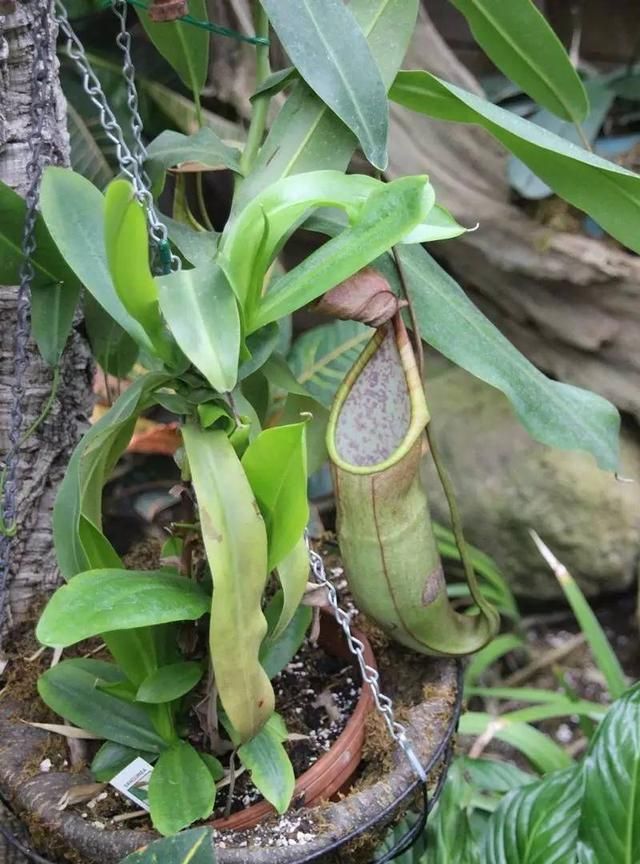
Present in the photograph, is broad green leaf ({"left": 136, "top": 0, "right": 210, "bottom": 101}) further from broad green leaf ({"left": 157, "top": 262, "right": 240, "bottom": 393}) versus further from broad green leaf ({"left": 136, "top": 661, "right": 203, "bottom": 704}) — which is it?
broad green leaf ({"left": 136, "top": 661, "right": 203, "bottom": 704})

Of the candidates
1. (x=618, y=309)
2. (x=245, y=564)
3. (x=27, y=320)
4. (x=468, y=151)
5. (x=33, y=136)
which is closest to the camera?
(x=245, y=564)

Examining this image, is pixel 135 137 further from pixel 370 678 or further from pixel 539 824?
pixel 539 824

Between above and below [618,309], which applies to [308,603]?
above

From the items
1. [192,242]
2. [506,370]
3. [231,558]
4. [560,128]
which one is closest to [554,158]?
[506,370]

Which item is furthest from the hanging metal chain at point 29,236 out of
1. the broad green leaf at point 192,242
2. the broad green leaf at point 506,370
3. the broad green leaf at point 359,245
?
the broad green leaf at point 506,370

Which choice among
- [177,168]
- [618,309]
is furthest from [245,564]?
[618,309]

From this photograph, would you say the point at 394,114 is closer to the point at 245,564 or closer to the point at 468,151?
the point at 468,151

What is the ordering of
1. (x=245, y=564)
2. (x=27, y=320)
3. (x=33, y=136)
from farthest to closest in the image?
(x=27, y=320)
(x=33, y=136)
(x=245, y=564)
